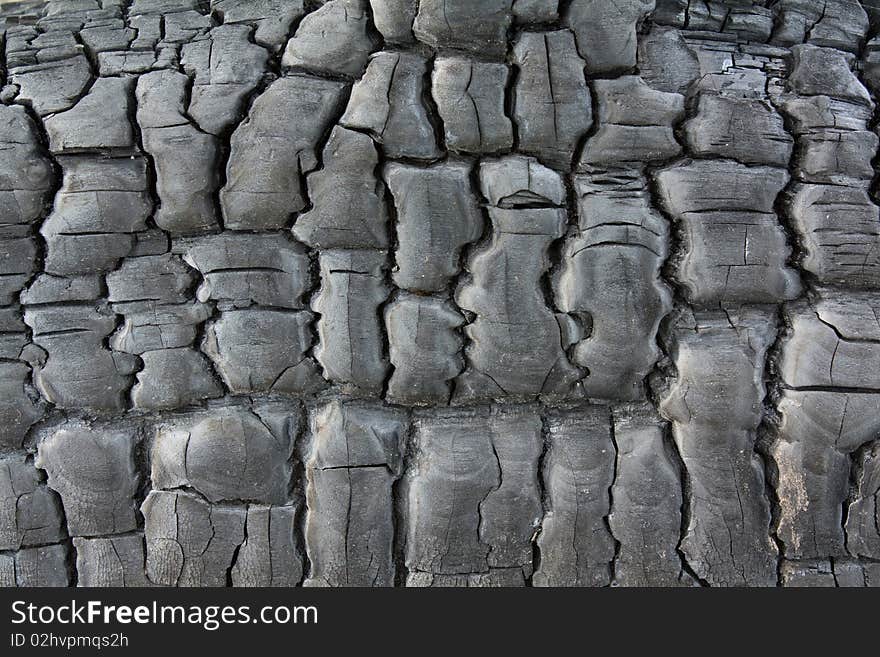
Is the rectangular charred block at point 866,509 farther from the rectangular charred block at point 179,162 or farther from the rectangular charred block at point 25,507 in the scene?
the rectangular charred block at point 25,507

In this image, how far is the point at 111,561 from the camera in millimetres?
1317

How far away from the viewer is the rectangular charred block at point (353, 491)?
1.27 meters

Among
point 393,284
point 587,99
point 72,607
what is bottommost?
point 72,607

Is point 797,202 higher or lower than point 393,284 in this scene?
higher

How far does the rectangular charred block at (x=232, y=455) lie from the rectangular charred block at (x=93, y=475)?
8 centimetres

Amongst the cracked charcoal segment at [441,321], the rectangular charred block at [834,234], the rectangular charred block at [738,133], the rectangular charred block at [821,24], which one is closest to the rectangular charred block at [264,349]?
the cracked charcoal segment at [441,321]

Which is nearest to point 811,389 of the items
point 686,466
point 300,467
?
point 686,466

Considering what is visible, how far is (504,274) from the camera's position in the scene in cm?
125

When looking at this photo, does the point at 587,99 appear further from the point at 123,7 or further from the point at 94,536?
the point at 94,536

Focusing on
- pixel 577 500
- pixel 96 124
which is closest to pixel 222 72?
pixel 96 124

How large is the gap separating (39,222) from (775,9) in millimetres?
1702

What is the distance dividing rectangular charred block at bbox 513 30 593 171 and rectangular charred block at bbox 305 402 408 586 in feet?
2.09

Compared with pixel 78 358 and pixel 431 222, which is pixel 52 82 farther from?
pixel 431 222

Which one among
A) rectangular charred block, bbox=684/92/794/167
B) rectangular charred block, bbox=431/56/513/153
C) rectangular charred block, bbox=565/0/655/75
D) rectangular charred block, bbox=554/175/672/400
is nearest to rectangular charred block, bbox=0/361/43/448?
rectangular charred block, bbox=431/56/513/153
